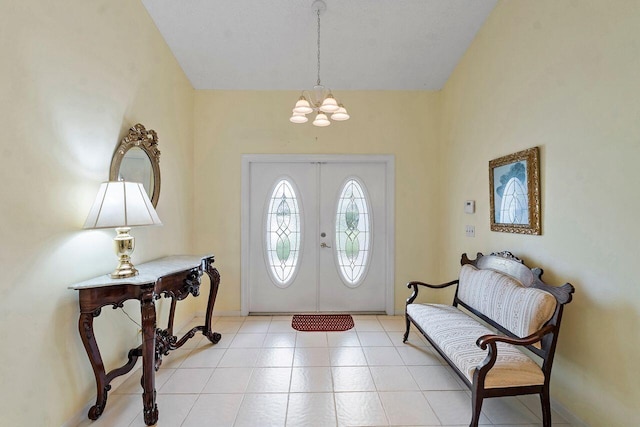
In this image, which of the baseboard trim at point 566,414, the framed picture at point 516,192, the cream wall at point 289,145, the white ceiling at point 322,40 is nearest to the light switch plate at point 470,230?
the framed picture at point 516,192

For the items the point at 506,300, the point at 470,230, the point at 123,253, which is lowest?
the point at 506,300

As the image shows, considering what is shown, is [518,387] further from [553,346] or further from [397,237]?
[397,237]

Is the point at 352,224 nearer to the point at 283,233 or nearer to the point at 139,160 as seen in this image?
the point at 283,233

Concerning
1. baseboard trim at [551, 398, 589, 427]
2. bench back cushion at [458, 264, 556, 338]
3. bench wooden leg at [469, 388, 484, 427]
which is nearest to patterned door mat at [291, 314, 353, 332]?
bench back cushion at [458, 264, 556, 338]

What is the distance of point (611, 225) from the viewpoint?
1.74m

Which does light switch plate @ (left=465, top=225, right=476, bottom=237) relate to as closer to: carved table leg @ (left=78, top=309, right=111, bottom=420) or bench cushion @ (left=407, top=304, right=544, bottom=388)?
bench cushion @ (left=407, top=304, right=544, bottom=388)

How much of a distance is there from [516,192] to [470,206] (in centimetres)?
72

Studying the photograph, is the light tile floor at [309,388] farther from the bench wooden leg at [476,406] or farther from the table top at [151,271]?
the table top at [151,271]

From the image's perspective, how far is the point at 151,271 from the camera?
231 centimetres

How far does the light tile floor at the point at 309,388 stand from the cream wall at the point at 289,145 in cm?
114

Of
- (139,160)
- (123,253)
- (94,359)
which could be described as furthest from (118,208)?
(94,359)

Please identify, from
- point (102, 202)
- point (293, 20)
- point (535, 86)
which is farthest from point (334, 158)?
point (102, 202)

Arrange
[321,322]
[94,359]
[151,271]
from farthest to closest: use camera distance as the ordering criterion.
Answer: [321,322], [151,271], [94,359]

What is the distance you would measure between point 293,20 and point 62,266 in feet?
9.14
